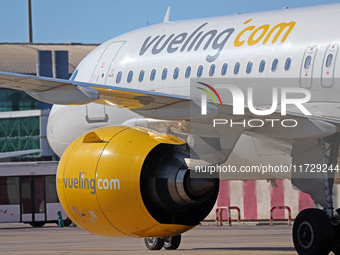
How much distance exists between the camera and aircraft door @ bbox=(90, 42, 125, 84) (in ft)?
55.5

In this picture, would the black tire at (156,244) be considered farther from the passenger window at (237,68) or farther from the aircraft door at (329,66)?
the aircraft door at (329,66)

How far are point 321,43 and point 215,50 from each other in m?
2.43

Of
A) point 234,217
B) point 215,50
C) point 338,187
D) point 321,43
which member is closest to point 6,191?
point 234,217

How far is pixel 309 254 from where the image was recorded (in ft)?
38.8

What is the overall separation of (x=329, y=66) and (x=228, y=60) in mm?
2217

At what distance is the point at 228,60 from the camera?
45.8ft

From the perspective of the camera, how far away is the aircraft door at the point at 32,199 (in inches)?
1479

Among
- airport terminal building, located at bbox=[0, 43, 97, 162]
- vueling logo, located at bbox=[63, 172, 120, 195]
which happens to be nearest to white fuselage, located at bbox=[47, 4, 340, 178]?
vueling logo, located at bbox=[63, 172, 120, 195]

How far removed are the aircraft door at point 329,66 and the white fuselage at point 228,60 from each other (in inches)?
0.6

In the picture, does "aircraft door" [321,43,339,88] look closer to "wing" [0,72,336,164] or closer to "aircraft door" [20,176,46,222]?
"wing" [0,72,336,164]

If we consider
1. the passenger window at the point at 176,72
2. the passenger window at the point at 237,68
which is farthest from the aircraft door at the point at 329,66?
the passenger window at the point at 176,72

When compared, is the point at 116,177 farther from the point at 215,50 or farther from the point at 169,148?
the point at 215,50

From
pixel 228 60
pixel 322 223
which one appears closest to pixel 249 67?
pixel 228 60

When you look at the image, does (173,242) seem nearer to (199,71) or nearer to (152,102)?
(199,71)
